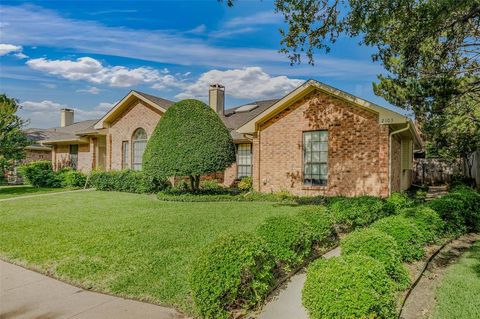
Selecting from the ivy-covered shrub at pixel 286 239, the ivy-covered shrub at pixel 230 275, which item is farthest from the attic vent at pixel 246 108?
the ivy-covered shrub at pixel 230 275

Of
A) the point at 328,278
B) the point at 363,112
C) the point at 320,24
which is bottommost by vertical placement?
the point at 328,278

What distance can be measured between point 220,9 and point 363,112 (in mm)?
6793

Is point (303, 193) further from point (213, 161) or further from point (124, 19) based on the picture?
point (124, 19)

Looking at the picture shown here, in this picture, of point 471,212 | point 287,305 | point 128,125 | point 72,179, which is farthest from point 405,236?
point 72,179

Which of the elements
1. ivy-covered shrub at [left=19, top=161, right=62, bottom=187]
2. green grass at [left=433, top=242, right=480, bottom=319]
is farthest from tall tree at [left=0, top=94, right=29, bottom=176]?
green grass at [left=433, top=242, right=480, bottom=319]

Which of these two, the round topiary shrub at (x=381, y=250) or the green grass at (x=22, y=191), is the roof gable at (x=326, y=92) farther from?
the green grass at (x=22, y=191)

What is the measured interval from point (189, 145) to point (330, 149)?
604 centimetres

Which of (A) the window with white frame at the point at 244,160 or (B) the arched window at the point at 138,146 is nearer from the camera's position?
(A) the window with white frame at the point at 244,160

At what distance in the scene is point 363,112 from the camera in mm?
12758

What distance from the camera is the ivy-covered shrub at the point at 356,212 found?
7746mm

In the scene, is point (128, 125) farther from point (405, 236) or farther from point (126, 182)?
point (405, 236)

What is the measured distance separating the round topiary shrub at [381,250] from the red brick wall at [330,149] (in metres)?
8.14

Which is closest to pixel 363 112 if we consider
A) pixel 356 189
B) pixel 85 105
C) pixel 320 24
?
pixel 356 189

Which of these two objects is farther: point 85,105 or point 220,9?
point 85,105
